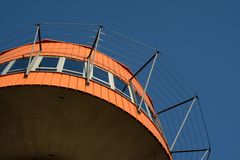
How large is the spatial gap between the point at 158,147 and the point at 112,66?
4228mm

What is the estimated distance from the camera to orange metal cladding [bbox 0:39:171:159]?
15055 mm

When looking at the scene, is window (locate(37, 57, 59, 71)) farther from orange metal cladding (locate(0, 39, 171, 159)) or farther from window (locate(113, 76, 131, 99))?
window (locate(113, 76, 131, 99))

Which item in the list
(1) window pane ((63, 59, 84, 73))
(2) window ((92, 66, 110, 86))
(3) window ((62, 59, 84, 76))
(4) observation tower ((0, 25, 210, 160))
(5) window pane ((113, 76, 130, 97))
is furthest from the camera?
(5) window pane ((113, 76, 130, 97))

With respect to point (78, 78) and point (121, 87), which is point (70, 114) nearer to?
point (78, 78)

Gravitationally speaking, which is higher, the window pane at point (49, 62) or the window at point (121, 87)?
the window pane at point (49, 62)

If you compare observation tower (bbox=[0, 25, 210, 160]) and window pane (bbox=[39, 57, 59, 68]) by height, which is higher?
window pane (bbox=[39, 57, 59, 68])

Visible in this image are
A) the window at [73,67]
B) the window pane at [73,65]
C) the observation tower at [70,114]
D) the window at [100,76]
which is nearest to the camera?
the observation tower at [70,114]

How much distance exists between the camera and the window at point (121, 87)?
17.3m

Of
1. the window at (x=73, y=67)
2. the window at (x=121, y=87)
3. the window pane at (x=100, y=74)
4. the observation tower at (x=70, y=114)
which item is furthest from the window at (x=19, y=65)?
the window at (x=121, y=87)

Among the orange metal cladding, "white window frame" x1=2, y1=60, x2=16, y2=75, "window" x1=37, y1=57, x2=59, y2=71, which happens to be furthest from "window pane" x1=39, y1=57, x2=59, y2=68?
"white window frame" x1=2, y1=60, x2=16, y2=75

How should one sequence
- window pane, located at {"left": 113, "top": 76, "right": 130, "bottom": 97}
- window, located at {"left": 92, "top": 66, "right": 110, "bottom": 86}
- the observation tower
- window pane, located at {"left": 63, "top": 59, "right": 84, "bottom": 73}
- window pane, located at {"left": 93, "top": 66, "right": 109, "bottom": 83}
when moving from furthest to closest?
window pane, located at {"left": 113, "top": 76, "right": 130, "bottom": 97}, window pane, located at {"left": 93, "top": 66, "right": 109, "bottom": 83}, window pane, located at {"left": 63, "top": 59, "right": 84, "bottom": 73}, window, located at {"left": 92, "top": 66, "right": 110, "bottom": 86}, the observation tower

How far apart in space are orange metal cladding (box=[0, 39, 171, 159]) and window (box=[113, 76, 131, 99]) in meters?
0.34

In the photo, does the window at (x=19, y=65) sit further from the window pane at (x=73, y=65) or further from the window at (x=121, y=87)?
the window at (x=121, y=87)

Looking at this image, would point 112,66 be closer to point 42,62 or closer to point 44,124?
point 42,62
